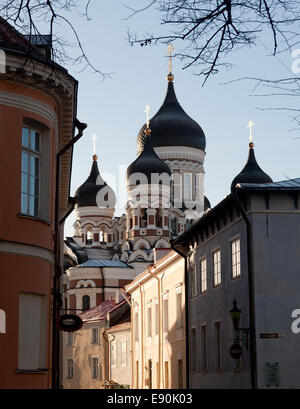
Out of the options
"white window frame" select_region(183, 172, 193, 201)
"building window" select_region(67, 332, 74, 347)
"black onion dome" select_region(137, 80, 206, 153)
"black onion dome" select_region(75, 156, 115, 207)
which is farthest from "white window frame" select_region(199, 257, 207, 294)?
"black onion dome" select_region(75, 156, 115, 207)

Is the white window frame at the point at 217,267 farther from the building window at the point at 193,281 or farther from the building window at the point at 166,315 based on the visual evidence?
the building window at the point at 166,315

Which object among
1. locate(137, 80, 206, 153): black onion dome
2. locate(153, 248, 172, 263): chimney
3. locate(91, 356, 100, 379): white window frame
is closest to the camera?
locate(153, 248, 172, 263): chimney

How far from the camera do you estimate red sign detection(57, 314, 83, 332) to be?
16828 millimetres

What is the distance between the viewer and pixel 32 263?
51.8 ft

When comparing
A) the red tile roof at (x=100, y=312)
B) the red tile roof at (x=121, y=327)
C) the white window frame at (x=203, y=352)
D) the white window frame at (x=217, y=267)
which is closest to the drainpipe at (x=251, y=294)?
the white window frame at (x=217, y=267)

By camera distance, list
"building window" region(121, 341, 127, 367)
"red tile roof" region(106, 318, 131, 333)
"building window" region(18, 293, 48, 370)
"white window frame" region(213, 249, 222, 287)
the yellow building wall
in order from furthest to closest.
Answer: "building window" region(121, 341, 127, 367), "red tile roof" region(106, 318, 131, 333), the yellow building wall, "white window frame" region(213, 249, 222, 287), "building window" region(18, 293, 48, 370)

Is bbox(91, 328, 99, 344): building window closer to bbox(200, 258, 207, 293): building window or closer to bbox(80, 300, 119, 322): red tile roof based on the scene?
bbox(80, 300, 119, 322): red tile roof

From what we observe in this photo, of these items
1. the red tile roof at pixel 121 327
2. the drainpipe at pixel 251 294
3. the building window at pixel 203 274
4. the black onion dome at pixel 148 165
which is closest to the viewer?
the drainpipe at pixel 251 294

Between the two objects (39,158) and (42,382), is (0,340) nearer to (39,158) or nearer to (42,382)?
(42,382)

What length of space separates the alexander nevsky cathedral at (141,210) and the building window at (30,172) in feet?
183

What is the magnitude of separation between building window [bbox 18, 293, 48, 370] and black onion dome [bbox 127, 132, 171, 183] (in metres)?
66.1

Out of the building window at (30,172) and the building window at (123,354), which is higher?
the building window at (30,172)

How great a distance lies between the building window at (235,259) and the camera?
24.9 metres
